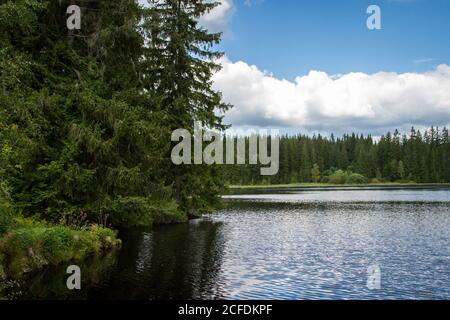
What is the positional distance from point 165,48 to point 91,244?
18858 mm

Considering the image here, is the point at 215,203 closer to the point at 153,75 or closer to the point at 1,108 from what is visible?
the point at 153,75

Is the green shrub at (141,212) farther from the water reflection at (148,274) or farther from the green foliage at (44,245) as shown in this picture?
the green foliage at (44,245)

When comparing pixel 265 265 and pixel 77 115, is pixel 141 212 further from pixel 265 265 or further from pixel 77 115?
pixel 265 265

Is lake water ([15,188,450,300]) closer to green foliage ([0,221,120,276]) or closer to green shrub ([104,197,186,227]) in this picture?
green foliage ([0,221,120,276])

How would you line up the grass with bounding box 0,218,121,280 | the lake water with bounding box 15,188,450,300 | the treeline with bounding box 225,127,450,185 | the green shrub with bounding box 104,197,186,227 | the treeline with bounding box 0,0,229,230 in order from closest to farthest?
the lake water with bounding box 15,188,450,300, the grass with bounding box 0,218,121,280, the treeline with bounding box 0,0,229,230, the green shrub with bounding box 104,197,186,227, the treeline with bounding box 225,127,450,185

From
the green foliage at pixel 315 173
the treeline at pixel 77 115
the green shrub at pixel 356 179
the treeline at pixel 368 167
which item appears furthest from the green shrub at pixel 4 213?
the green foliage at pixel 315 173

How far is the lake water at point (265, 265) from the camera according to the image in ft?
47.3

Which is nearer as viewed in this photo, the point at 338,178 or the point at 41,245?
the point at 41,245

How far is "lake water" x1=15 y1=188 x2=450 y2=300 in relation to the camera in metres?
14.4

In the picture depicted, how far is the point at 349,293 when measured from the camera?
14312mm

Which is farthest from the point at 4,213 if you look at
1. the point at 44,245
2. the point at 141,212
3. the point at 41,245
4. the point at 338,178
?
the point at 338,178

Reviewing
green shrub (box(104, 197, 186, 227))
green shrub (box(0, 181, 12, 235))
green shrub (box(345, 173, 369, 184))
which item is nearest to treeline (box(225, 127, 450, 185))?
green shrub (box(345, 173, 369, 184))

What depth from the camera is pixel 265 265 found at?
18.8 meters
